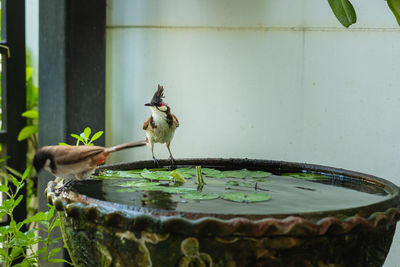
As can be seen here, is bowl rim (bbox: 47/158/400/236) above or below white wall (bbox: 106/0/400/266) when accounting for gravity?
below

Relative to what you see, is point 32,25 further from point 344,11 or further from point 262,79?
point 344,11

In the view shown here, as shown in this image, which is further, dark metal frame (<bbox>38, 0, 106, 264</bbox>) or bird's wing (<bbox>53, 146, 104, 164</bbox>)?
dark metal frame (<bbox>38, 0, 106, 264</bbox>)

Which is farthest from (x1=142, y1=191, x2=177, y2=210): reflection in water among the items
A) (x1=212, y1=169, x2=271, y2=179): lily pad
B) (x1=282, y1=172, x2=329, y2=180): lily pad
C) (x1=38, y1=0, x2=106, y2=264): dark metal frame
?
(x1=38, y1=0, x2=106, y2=264): dark metal frame

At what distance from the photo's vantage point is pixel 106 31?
11.3ft

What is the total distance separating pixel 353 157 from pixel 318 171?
89 centimetres

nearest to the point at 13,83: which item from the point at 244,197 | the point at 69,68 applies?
the point at 69,68

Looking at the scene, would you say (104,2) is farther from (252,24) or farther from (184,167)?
(184,167)

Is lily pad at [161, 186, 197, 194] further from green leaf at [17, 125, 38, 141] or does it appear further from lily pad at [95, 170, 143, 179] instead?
green leaf at [17, 125, 38, 141]

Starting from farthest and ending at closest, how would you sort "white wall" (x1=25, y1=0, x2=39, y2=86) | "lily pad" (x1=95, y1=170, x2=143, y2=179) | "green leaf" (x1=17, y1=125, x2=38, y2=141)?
"white wall" (x1=25, y1=0, x2=39, y2=86)
"green leaf" (x1=17, y1=125, x2=38, y2=141)
"lily pad" (x1=95, y1=170, x2=143, y2=179)

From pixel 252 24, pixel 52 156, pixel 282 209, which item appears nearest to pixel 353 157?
pixel 252 24

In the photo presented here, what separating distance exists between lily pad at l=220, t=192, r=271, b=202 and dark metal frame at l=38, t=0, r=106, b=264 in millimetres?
1595

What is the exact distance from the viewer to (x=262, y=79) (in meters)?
3.24

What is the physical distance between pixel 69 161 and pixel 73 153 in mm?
42

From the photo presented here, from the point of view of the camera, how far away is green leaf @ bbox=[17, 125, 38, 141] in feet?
12.2
